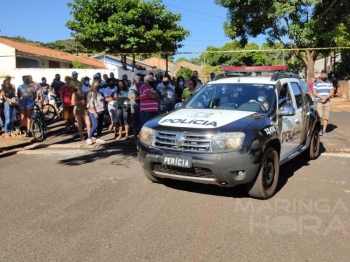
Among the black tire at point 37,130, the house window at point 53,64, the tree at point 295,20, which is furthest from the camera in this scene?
the house window at point 53,64

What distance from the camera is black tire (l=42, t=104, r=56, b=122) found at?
47.4 ft

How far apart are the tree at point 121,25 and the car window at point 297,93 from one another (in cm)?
1918

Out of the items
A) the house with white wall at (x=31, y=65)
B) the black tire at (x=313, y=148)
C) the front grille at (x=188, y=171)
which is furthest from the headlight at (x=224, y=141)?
the house with white wall at (x=31, y=65)

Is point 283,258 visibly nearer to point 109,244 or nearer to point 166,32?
point 109,244

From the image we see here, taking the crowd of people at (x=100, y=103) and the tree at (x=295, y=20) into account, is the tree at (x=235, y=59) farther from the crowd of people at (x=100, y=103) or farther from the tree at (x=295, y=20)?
the crowd of people at (x=100, y=103)

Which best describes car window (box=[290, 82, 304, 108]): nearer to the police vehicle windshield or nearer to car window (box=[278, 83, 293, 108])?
car window (box=[278, 83, 293, 108])

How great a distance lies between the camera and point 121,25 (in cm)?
2470

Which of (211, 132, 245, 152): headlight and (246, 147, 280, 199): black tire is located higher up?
(211, 132, 245, 152): headlight

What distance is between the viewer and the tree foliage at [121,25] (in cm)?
2498

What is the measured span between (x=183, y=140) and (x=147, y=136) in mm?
650

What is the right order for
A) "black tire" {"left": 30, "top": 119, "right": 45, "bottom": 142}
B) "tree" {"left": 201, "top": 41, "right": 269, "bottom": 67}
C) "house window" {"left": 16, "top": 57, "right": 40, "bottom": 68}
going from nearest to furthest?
1. "black tire" {"left": 30, "top": 119, "right": 45, "bottom": 142}
2. "house window" {"left": 16, "top": 57, "right": 40, "bottom": 68}
3. "tree" {"left": 201, "top": 41, "right": 269, "bottom": 67}

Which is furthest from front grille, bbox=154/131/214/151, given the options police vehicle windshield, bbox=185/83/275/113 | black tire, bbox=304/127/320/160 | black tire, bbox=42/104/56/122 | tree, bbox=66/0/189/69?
tree, bbox=66/0/189/69

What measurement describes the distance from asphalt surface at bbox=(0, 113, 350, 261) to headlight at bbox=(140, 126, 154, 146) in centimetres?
77

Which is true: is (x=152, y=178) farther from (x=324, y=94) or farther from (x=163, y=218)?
(x=324, y=94)
